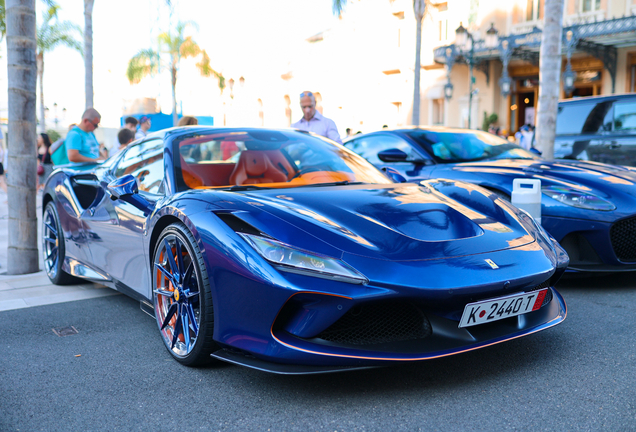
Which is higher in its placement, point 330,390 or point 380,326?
point 380,326

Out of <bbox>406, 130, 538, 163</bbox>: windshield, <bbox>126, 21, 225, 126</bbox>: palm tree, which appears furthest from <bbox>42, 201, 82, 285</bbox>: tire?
<bbox>126, 21, 225, 126</bbox>: palm tree

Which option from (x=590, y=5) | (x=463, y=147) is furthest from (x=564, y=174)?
(x=590, y=5)

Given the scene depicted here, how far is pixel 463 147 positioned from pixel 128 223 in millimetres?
3275

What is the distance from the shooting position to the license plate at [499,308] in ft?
7.70

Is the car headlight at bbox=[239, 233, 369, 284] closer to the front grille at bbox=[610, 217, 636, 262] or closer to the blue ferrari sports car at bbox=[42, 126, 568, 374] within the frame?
the blue ferrari sports car at bbox=[42, 126, 568, 374]

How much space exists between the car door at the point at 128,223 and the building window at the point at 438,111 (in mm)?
26463

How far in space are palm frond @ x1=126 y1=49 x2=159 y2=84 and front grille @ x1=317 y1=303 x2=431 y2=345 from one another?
1279 inches

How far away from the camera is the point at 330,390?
8.14 ft

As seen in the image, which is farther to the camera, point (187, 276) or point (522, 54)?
point (522, 54)

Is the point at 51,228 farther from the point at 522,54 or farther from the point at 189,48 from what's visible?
the point at 189,48

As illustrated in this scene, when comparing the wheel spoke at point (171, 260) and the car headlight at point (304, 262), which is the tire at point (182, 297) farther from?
the car headlight at point (304, 262)

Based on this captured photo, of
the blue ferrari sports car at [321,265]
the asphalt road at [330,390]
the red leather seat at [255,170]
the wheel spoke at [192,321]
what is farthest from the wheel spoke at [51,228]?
the wheel spoke at [192,321]

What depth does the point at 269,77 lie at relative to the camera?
1690 inches

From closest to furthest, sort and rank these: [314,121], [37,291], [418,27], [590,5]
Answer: [37,291] < [314,121] < [418,27] < [590,5]
